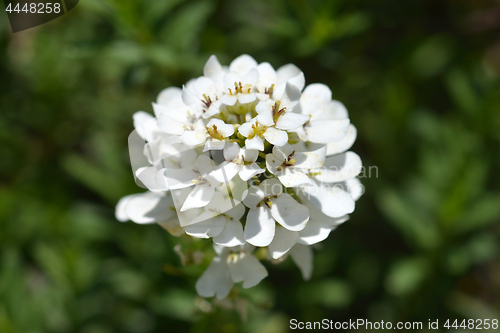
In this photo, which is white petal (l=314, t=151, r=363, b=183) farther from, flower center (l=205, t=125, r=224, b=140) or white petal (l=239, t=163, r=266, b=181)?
flower center (l=205, t=125, r=224, b=140)

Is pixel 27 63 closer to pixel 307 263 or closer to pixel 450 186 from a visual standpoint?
pixel 307 263

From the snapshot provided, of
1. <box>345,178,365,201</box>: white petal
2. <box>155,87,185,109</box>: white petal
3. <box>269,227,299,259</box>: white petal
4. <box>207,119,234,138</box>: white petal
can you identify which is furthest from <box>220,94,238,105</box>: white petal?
<box>345,178,365,201</box>: white petal

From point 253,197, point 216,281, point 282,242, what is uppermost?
point 253,197

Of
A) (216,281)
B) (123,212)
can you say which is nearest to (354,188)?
(216,281)

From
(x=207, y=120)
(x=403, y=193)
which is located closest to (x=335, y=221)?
(x=207, y=120)

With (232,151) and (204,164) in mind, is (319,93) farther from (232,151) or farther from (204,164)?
(204,164)

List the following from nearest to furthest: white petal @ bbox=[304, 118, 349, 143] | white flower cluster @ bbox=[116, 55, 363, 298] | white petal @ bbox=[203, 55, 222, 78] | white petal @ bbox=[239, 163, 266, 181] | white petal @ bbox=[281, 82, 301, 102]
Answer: white petal @ bbox=[239, 163, 266, 181] → white flower cluster @ bbox=[116, 55, 363, 298] → white petal @ bbox=[281, 82, 301, 102] → white petal @ bbox=[304, 118, 349, 143] → white petal @ bbox=[203, 55, 222, 78]

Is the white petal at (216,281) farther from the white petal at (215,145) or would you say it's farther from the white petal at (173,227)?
the white petal at (215,145)
